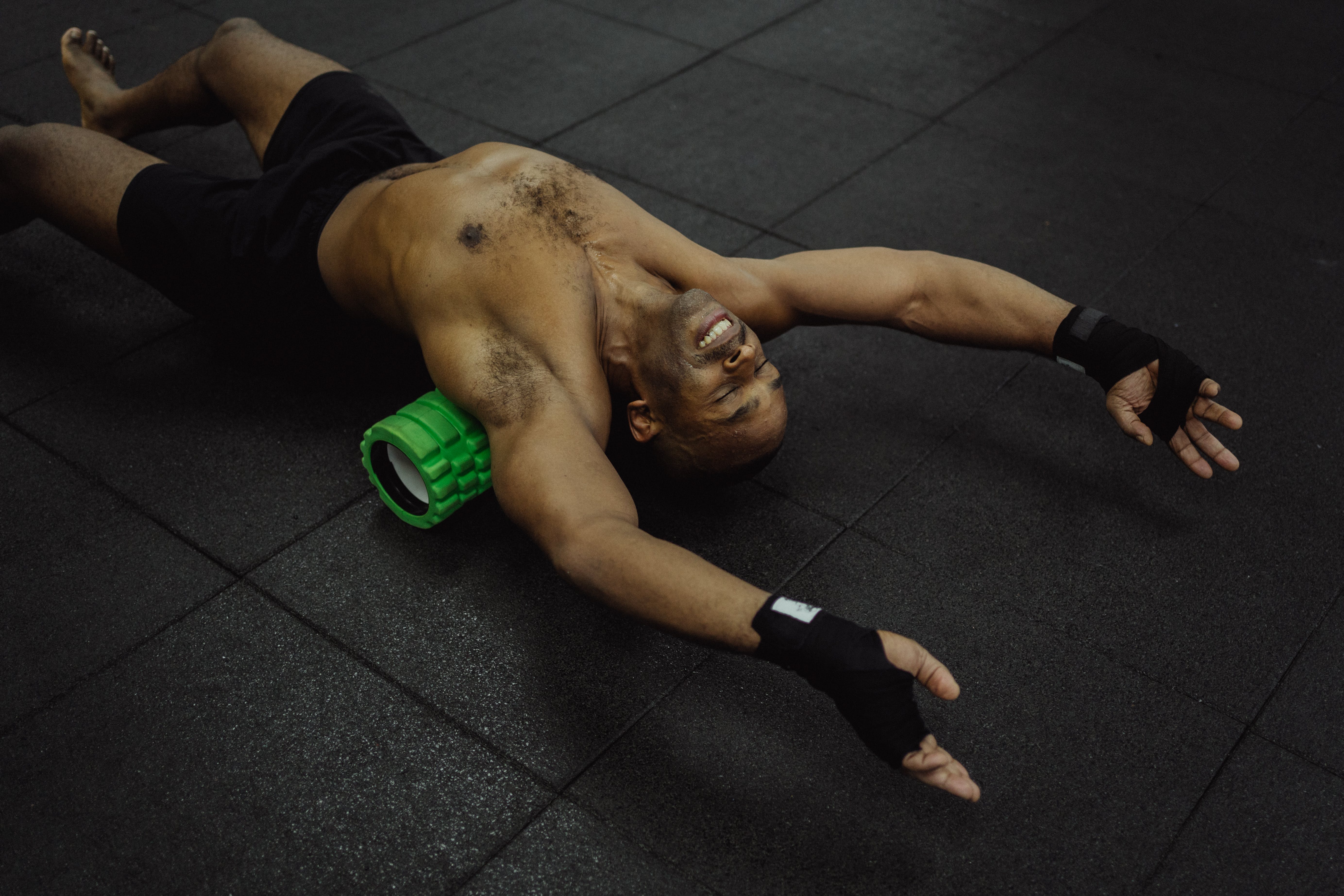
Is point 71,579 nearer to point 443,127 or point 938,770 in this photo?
point 938,770

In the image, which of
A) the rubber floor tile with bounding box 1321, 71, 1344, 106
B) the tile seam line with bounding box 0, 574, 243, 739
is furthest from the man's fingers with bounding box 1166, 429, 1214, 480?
the rubber floor tile with bounding box 1321, 71, 1344, 106

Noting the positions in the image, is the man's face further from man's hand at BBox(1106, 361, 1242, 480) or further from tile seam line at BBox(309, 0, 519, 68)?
tile seam line at BBox(309, 0, 519, 68)

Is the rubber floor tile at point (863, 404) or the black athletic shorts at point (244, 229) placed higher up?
the black athletic shorts at point (244, 229)

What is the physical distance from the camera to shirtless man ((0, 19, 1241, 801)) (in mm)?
2281

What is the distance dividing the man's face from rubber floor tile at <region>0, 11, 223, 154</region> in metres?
3.07

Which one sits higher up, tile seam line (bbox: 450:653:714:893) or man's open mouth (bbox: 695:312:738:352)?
man's open mouth (bbox: 695:312:738:352)

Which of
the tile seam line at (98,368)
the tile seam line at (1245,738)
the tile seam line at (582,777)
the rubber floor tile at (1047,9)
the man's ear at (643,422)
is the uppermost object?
the man's ear at (643,422)

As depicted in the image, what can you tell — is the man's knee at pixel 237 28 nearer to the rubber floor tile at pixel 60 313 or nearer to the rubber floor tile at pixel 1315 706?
the rubber floor tile at pixel 60 313

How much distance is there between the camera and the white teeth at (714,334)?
2.67 meters

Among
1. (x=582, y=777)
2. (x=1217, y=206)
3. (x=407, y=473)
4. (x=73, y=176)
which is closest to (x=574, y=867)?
(x=582, y=777)

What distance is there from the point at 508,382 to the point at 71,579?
4.53ft

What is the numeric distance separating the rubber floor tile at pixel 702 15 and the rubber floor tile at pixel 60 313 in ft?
9.76

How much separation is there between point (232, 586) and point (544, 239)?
1298 mm

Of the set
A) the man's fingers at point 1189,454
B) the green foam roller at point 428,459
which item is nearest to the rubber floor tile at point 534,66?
the green foam roller at point 428,459
